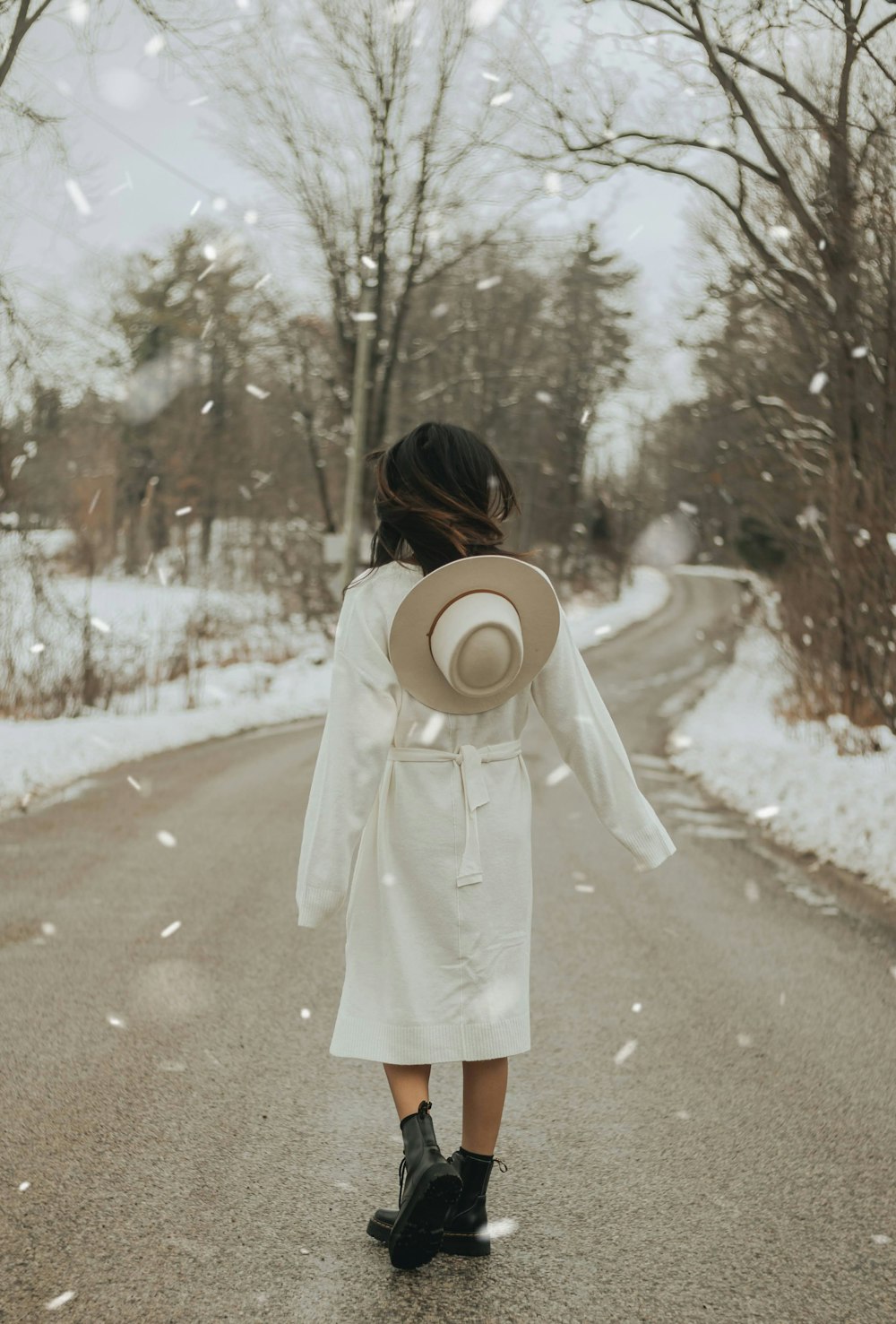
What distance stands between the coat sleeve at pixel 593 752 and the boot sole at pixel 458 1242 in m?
1.03

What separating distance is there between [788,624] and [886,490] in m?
3.70

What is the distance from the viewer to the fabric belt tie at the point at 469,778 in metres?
2.82

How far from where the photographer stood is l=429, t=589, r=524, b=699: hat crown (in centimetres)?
268

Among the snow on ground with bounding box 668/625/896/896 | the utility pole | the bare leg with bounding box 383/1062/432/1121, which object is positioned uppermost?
the utility pole

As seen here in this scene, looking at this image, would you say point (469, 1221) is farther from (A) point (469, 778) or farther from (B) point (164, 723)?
(B) point (164, 723)

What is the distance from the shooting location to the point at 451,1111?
148 inches

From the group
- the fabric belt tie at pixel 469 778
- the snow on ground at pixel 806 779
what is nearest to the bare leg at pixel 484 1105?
the fabric belt tie at pixel 469 778

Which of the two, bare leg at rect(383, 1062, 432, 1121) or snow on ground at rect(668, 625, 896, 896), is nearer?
bare leg at rect(383, 1062, 432, 1121)

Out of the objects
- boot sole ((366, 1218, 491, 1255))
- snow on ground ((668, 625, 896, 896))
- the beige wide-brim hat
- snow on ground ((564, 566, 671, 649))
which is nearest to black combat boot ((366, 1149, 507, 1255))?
boot sole ((366, 1218, 491, 1255))

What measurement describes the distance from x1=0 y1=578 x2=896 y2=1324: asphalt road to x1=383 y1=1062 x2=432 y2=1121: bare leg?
0.40 metres

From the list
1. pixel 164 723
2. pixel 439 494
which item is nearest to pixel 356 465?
pixel 164 723

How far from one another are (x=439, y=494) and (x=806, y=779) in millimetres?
7729

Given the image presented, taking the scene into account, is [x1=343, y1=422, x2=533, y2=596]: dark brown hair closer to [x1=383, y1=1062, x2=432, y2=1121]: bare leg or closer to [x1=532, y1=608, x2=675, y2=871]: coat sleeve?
[x1=532, y1=608, x2=675, y2=871]: coat sleeve

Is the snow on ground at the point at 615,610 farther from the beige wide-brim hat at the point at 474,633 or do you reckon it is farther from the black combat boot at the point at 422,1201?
the black combat boot at the point at 422,1201
